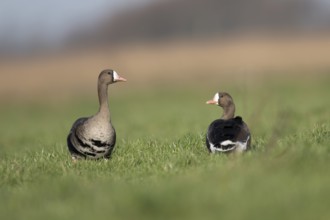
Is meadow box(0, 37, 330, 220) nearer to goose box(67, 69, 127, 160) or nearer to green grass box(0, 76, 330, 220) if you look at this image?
green grass box(0, 76, 330, 220)

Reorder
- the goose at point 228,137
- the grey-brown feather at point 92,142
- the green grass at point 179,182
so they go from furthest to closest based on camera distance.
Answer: the grey-brown feather at point 92,142 < the goose at point 228,137 < the green grass at point 179,182

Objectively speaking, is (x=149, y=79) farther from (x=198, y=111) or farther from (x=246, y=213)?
(x=246, y=213)

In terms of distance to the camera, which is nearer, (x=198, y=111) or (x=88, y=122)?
(x=88, y=122)

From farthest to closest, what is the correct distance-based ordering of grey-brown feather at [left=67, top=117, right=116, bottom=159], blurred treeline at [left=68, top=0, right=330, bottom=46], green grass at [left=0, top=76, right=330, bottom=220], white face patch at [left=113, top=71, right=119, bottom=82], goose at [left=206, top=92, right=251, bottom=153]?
blurred treeline at [left=68, top=0, right=330, bottom=46]
white face patch at [left=113, top=71, right=119, bottom=82]
grey-brown feather at [left=67, top=117, right=116, bottom=159]
goose at [left=206, top=92, right=251, bottom=153]
green grass at [left=0, top=76, right=330, bottom=220]

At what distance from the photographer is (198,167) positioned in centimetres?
775

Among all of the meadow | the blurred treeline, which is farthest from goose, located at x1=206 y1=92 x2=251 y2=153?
the blurred treeline

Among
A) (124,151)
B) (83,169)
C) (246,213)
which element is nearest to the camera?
(246,213)

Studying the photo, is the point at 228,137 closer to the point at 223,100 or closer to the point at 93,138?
the point at 223,100

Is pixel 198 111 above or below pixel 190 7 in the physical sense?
below

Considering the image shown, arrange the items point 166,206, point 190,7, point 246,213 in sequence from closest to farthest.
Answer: point 246,213
point 166,206
point 190,7

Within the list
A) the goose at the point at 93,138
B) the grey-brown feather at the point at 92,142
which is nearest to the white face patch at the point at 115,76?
the goose at the point at 93,138

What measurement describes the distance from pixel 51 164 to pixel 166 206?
4.10 meters

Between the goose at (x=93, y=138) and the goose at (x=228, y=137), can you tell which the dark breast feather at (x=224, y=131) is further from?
the goose at (x=93, y=138)

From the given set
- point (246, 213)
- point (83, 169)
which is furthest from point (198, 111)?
point (246, 213)
